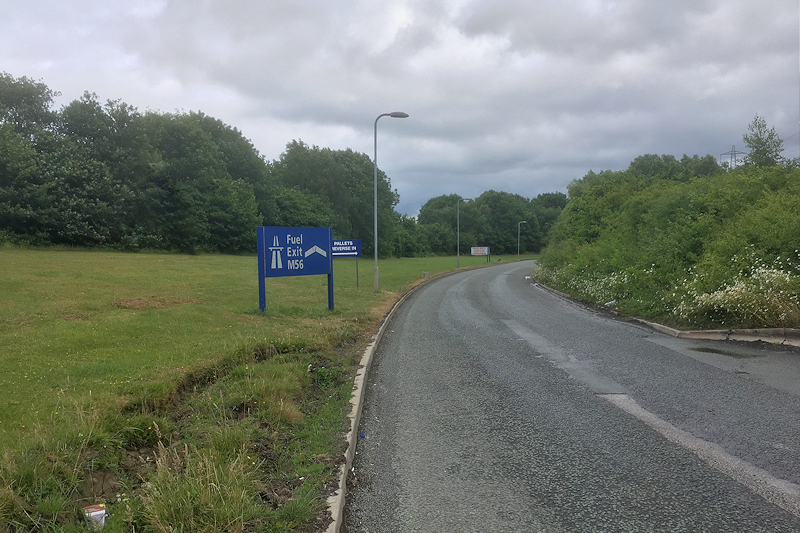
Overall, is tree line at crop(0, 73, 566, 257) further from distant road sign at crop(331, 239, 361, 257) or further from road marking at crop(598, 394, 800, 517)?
road marking at crop(598, 394, 800, 517)

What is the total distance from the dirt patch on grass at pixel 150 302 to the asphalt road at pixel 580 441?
718 centimetres

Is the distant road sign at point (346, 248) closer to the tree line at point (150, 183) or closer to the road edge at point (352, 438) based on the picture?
the road edge at point (352, 438)

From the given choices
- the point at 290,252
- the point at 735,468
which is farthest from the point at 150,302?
A: the point at 735,468

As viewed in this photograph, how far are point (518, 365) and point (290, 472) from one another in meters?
5.42

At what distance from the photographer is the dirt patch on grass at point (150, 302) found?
42.7 feet

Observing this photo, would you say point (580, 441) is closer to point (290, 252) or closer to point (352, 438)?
point (352, 438)

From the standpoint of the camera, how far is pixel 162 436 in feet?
15.1

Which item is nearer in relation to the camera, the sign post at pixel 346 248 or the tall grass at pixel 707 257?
the tall grass at pixel 707 257

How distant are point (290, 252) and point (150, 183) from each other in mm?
41107

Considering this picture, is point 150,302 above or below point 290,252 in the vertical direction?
below

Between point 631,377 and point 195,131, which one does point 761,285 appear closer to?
point 631,377

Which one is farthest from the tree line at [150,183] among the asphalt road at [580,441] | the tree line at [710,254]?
the asphalt road at [580,441]

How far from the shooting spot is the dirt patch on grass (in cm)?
1302

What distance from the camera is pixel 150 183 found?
48188mm
